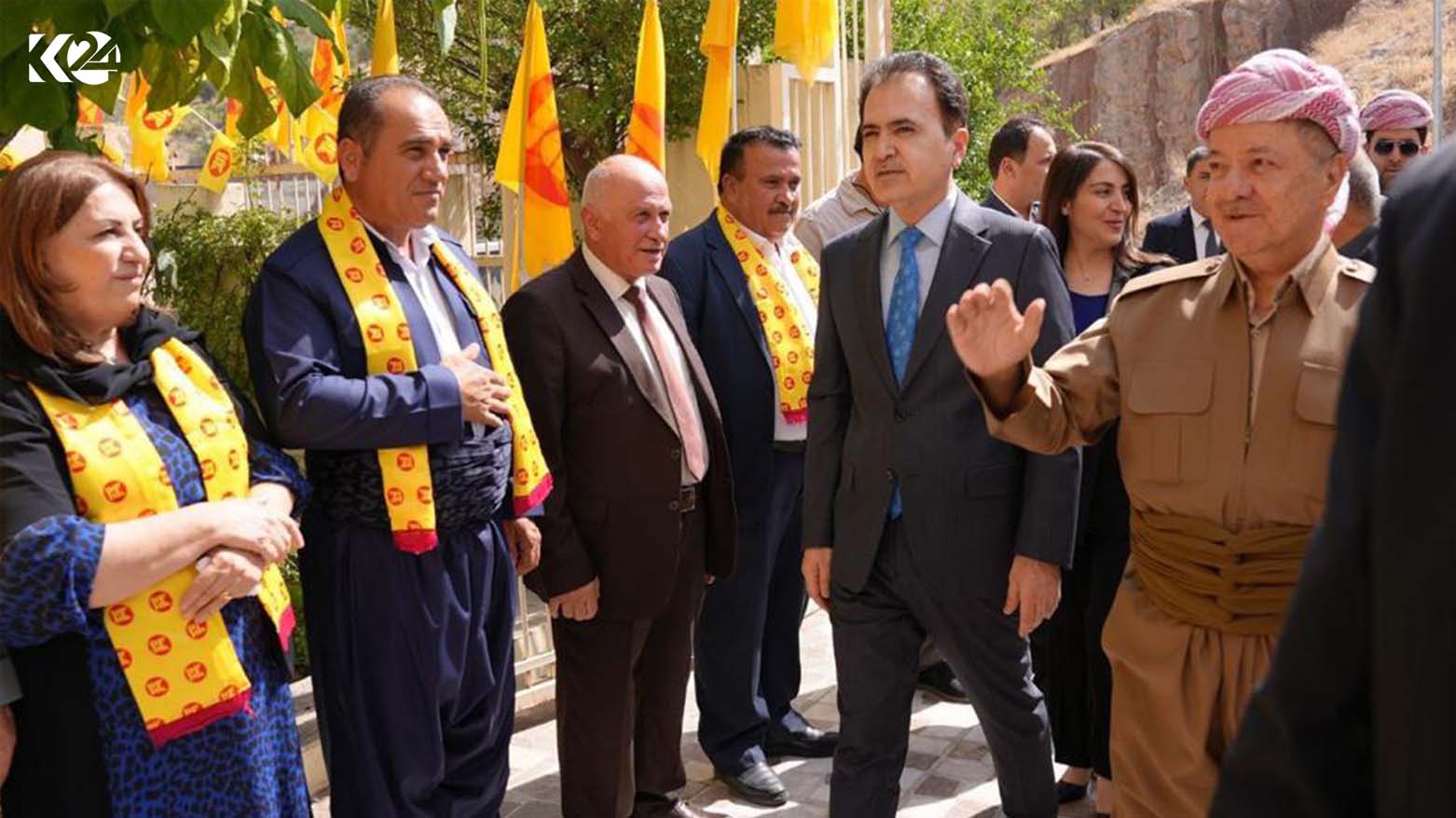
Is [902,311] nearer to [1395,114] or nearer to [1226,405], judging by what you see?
[1226,405]

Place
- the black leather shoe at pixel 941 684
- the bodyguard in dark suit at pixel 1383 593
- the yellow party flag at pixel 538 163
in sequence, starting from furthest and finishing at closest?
the yellow party flag at pixel 538 163 < the black leather shoe at pixel 941 684 < the bodyguard in dark suit at pixel 1383 593

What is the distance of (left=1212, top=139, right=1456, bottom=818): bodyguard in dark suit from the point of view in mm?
958

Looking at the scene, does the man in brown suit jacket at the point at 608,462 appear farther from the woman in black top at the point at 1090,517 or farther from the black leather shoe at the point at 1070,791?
the black leather shoe at the point at 1070,791

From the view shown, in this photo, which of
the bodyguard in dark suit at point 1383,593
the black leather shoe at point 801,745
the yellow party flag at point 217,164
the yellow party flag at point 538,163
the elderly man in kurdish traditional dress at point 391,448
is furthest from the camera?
the yellow party flag at point 217,164

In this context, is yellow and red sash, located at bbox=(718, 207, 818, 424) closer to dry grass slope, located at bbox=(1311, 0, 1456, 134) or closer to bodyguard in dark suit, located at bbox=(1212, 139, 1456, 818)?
bodyguard in dark suit, located at bbox=(1212, 139, 1456, 818)

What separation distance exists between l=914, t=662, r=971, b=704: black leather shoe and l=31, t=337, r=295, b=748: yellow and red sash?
10.8ft

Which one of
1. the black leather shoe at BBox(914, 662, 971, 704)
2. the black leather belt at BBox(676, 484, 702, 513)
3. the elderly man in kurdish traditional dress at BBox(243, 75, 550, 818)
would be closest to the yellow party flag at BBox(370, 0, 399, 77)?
the elderly man in kurdish traditional dress at BBox(243, 75, 550, 818)

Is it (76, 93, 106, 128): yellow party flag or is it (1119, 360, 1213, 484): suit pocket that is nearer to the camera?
(1119, 360, 1213, 484): suit pocket

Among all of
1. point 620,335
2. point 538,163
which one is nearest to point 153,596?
point 620,335

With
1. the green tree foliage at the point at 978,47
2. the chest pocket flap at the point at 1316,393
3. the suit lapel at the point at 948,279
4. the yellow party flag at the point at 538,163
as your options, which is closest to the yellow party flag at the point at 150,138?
the yellow party flag at the point at 538,163

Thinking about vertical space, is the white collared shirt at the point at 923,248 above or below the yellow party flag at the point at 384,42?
below

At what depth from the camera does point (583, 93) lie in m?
15.7

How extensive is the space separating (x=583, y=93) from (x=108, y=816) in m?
13.6

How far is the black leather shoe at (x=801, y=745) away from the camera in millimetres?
5137
